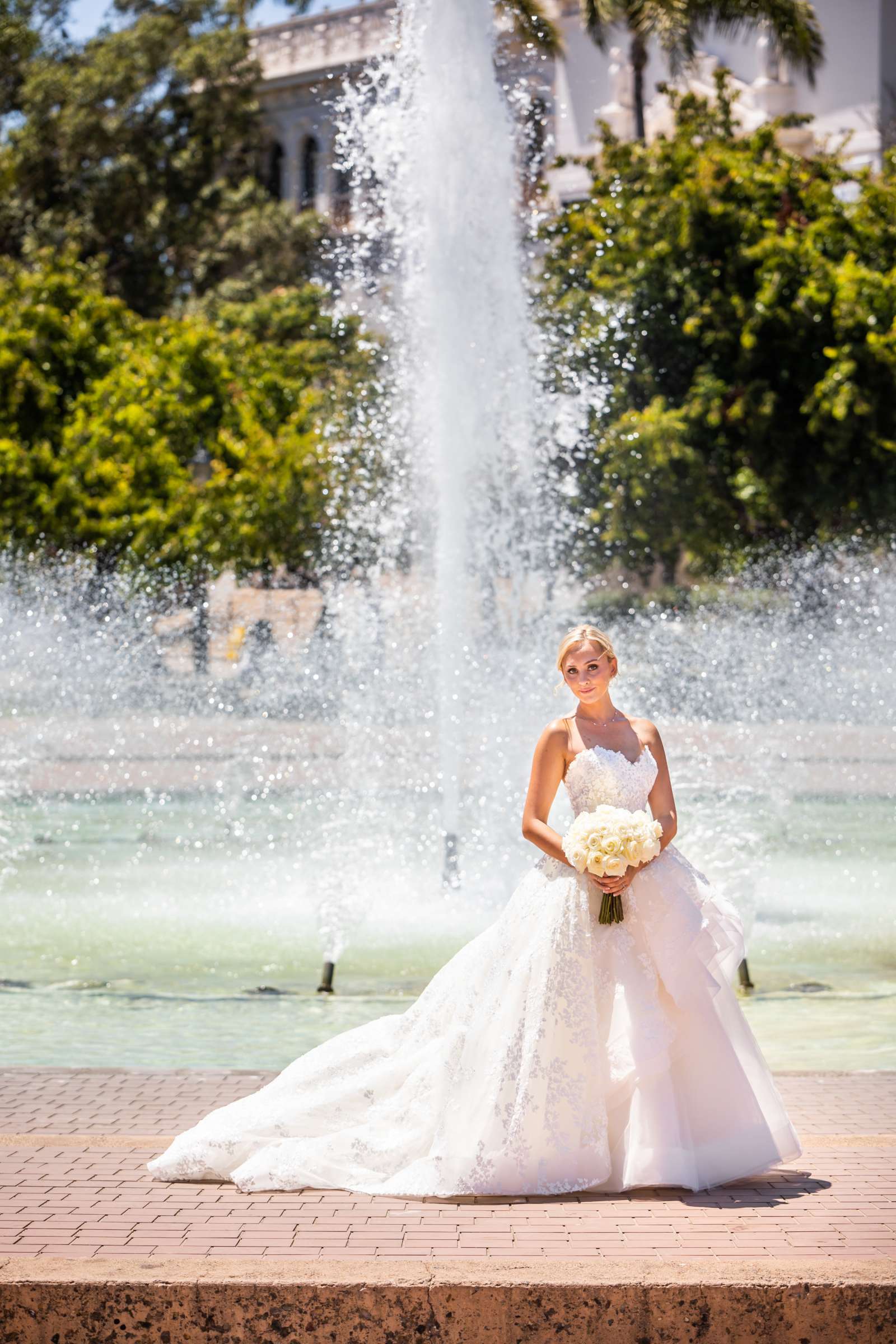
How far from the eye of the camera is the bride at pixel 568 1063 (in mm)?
4719

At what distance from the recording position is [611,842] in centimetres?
479

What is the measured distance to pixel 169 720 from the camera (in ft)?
69.4

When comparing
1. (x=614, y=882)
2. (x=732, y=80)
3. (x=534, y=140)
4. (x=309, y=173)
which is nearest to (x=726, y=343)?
(x=534, y=140)

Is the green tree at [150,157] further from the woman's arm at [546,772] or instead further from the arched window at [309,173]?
the woman's arm at [546,772]

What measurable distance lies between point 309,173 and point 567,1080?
51236 mm

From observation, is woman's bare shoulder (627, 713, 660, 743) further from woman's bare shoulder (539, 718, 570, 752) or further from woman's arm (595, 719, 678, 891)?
woman's bare shoulder (539, 718, 570, 752)


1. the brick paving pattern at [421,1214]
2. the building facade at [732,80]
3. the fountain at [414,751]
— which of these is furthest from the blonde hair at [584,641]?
the building facade at [732,80]

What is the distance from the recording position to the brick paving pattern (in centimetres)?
418

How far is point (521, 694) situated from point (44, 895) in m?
4.67

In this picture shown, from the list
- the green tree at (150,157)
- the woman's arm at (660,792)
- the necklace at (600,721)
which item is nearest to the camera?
the woman's arm at (660,792)

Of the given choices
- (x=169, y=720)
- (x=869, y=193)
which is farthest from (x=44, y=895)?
(x=869, y=193)

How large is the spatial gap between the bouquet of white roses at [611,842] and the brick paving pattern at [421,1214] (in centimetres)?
89

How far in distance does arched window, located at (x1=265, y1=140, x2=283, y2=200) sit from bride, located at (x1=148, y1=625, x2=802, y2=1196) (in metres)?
50.4

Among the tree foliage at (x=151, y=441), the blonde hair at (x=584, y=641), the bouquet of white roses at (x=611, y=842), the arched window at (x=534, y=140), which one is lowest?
the bouquet of white roses at (x=611, y=842)
